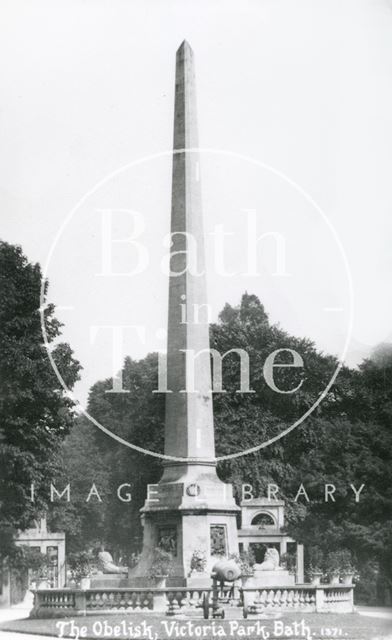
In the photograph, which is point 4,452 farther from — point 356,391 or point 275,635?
point 356,391

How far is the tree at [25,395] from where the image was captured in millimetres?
32281

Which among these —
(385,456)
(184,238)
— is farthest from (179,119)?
(385,456)

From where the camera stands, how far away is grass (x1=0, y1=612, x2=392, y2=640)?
1933cm

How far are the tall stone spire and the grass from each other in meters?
5.96

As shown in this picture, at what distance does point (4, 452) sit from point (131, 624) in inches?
462

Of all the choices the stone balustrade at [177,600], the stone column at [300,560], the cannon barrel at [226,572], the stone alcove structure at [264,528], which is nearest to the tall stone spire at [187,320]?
the stone balustrade at [177,600]

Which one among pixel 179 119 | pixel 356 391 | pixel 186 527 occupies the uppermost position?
pixel 179 119

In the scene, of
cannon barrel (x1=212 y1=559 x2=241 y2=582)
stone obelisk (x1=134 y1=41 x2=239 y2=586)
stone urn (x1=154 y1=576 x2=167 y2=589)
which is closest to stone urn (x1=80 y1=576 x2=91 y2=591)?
stone obelisk (x1=134 y1=41 x2=239 y2=586)

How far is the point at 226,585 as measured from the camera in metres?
23.3

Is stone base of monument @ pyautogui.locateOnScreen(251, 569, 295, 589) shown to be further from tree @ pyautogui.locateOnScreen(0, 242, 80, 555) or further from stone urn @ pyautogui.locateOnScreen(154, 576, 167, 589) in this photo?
tree @ pyautogui.locateOnScreen(0, 242, 80, 555)

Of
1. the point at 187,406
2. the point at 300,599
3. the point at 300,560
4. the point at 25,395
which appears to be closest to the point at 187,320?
the point at 187,406

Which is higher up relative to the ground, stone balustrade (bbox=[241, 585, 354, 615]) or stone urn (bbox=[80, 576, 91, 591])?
stone urn (bbox=[80, 576, 91, 591])

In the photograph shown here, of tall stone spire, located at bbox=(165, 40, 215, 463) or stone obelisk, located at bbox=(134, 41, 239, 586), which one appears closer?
stone obelisk, located at bbox=(134, 41, 239, 586)

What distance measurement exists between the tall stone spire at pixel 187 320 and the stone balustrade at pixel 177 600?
15.2 feet
